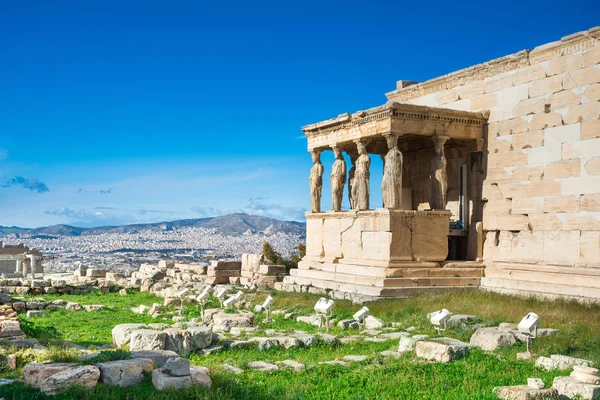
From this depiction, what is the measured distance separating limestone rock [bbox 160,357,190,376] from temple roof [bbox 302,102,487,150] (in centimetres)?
1011

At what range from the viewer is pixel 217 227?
333ft

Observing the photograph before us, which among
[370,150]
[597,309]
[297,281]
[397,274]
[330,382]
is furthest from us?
[370,150]

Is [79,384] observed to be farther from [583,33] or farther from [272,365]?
[583,33]

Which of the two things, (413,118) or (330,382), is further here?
(413,118)

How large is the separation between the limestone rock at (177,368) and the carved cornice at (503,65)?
37.4 feet

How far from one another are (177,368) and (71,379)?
106 cm

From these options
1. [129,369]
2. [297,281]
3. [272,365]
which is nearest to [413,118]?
[297,281]

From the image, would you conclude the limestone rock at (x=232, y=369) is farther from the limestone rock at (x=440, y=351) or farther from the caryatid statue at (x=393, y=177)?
the caryatid statue at (x=393, y=177)

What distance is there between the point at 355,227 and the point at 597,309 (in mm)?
6386

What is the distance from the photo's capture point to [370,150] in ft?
66.8

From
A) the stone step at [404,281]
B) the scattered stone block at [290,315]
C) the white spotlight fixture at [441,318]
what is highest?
the stone step at [404,281]

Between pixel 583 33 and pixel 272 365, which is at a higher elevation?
pixel 583 33

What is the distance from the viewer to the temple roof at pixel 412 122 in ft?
53.5

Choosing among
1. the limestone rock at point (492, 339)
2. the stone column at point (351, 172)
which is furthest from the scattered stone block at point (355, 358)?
the stone column at point (351, 172)
